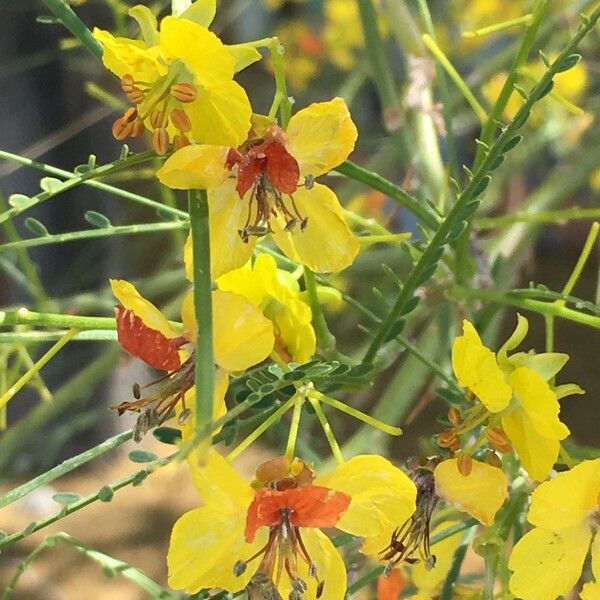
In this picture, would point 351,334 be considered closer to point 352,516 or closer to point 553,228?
point 553,228

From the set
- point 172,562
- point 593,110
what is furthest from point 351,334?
point 172,562

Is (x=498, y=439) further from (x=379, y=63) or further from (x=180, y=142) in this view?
(x=379, y=63)

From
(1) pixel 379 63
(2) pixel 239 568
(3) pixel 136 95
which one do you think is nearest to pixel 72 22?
(3) pixel 136 95

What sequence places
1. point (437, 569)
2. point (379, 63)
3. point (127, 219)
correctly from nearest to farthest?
point (437, 569) → point (379, 63) → point (127, 219)

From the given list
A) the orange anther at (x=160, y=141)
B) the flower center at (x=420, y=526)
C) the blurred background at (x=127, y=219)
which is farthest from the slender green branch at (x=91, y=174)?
the blurred background at (x=127, y=219)

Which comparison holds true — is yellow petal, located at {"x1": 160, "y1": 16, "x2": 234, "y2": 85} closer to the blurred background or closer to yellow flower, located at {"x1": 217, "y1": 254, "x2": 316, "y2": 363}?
yellow flower, located at {"x1": 217, "y1": 254, "x2": 316, "y2": 363}

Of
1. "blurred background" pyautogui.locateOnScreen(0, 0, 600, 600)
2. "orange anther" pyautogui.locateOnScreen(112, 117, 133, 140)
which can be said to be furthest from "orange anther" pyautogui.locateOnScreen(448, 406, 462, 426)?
"blurred background" pyautogui.locateOnScreen(0, 0, 600, 600)
